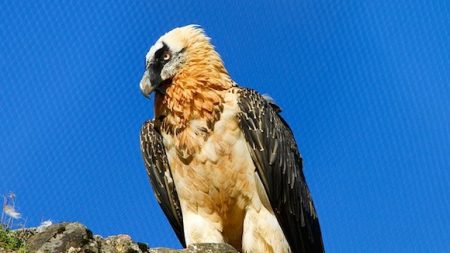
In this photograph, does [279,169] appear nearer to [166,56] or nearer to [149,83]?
[149,83]

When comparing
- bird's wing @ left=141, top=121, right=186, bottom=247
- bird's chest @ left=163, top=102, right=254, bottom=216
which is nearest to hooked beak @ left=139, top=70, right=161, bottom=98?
bird's wing @ left=141, top=121, right=186, bottom=247

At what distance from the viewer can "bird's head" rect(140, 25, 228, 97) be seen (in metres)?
9.77

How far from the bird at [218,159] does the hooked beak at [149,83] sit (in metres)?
0.01

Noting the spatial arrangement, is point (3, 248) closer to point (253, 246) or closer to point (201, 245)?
point (201, 245)

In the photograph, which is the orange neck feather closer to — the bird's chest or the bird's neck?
the bird's neck

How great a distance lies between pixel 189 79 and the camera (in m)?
9.64

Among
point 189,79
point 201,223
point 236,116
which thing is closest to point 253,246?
point 201,223

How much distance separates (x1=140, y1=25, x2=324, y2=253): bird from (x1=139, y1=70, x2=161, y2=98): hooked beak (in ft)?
0.04

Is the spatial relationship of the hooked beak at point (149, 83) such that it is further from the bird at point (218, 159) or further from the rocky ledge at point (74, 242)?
the rocky ledge at point (74, 242)

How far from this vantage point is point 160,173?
9.71 metres

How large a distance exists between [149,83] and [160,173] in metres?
1.10

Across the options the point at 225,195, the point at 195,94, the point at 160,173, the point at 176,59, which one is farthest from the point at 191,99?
the point at 225,195

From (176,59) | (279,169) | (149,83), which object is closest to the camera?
(279,169)

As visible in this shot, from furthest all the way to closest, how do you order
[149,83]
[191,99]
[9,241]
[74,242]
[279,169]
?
[149,83] < [279,169] < [191,99] < [9,241] < [74,242]
